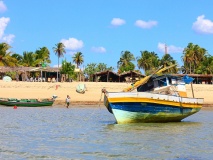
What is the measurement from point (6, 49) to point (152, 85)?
204 ft

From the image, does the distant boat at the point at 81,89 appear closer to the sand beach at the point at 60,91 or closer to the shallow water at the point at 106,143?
the sand beach at the point at 60,91

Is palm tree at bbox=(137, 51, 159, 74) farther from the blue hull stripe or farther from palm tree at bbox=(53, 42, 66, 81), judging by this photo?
the blue hull stripe

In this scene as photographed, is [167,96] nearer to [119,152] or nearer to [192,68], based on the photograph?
[119,152]

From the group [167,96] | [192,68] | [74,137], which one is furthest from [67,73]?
[74,137]

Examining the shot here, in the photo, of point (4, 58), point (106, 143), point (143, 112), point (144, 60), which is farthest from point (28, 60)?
point (106, 143)

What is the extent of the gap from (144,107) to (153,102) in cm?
71

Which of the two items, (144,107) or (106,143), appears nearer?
(106,143)

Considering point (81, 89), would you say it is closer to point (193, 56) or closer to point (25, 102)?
point (25, 102)

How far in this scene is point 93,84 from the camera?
6875 cm

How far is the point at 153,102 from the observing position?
2864 centimetres

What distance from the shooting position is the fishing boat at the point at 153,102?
27.9 meters

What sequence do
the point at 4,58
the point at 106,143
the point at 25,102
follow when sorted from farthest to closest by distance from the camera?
the point at 4,58, the point at 25,102, the point at 106,143

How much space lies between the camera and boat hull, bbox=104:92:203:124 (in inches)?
1096

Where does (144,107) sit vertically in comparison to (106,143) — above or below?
above
